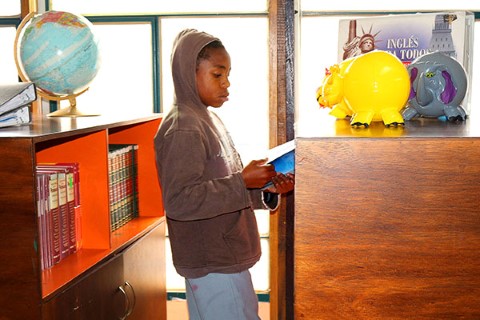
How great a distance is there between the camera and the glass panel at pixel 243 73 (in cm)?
291

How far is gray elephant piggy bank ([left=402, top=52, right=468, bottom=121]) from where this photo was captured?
1.14m

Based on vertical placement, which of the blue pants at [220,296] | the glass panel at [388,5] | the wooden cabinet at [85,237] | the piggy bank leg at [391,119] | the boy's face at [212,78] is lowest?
the blue pants at [220,296]

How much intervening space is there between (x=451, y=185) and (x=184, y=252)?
1.18m

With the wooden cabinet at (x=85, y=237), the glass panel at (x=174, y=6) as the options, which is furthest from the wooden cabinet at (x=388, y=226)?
the glass panel at (x=174, y=6)

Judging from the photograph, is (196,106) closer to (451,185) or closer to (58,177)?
(58,177)

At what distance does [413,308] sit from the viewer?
77 cm

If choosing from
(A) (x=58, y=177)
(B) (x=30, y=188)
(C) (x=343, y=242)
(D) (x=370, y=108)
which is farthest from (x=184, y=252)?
(C) (x=343, y=242)

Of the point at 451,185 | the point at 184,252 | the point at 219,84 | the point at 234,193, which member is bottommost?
the point at 184,252

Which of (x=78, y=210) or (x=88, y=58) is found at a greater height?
(x=88, y=58)

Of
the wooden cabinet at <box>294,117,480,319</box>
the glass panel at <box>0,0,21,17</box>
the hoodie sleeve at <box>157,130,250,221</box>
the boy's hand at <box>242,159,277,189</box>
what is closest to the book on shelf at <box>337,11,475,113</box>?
the boy's hand at <box>242,159,277,189</box>

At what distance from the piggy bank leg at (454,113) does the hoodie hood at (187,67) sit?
93cm

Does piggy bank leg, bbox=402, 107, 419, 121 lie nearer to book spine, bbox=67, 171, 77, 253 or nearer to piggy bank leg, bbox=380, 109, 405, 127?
piggy bank leg, bbox=380, 109, 405, 127

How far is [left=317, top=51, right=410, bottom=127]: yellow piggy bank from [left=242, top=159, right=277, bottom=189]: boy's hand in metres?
0.62

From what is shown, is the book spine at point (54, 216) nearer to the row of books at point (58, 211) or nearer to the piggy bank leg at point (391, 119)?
the row of books at point (58, 211)
